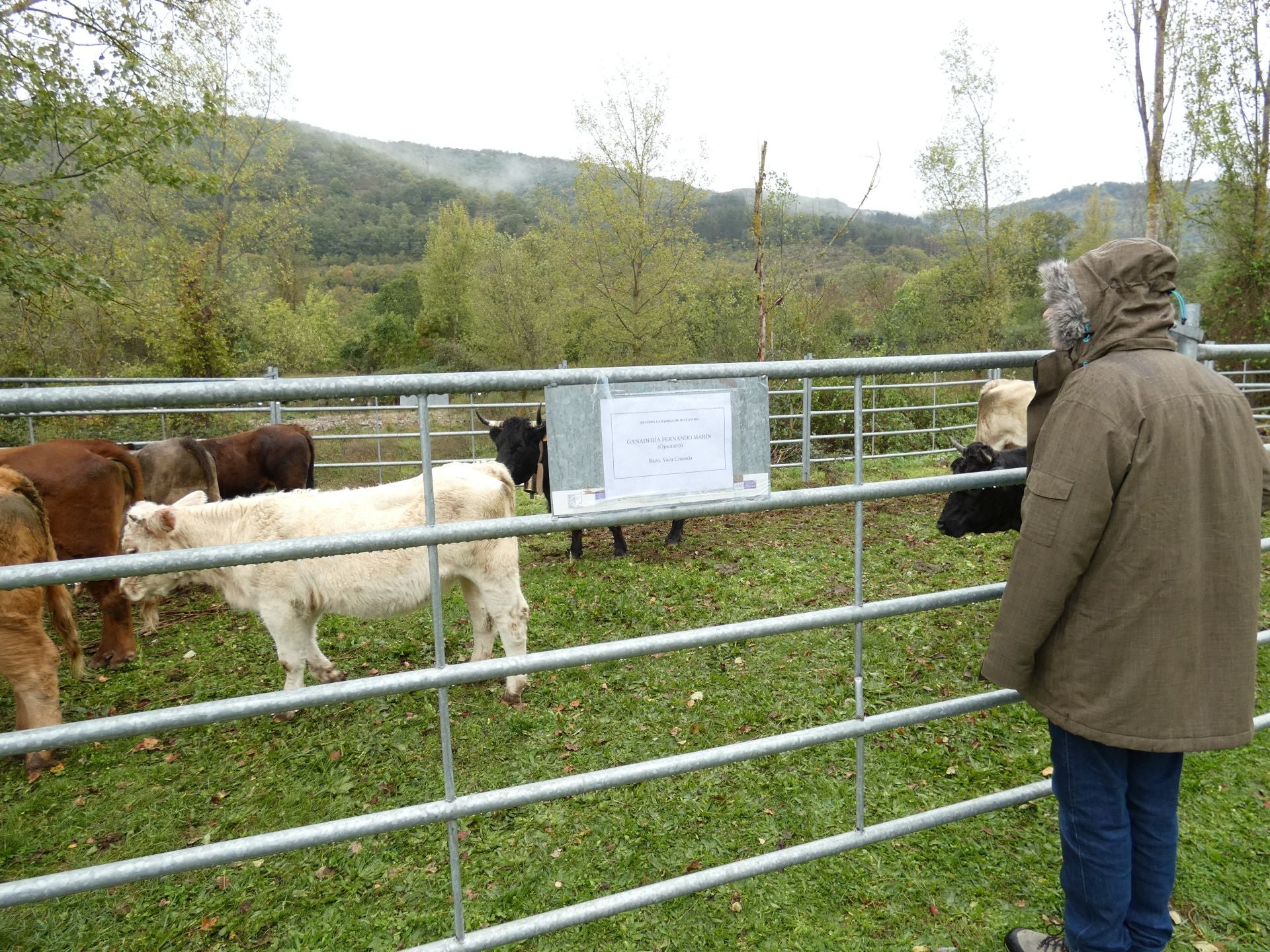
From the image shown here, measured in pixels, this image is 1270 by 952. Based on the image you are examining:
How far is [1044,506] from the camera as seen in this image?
5.54 feet

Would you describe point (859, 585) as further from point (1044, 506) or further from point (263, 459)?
point (263, 459)

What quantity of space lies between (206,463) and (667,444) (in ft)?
24.1

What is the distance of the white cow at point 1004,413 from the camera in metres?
8.48

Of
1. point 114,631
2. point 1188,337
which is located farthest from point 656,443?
point 114,631

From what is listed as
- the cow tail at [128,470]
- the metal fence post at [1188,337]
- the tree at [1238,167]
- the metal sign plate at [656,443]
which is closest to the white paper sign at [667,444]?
the metal sign plate at [656,443]

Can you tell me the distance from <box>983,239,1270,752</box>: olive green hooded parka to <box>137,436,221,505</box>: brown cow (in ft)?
25.0

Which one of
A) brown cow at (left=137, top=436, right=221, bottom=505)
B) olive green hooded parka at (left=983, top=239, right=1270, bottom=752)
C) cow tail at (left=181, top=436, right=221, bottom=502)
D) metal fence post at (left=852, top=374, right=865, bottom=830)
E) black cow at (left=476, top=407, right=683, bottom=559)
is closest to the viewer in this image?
olive green hooded parka at (left=983, top=239, right=1270, bottom=752)

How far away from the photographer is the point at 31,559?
12.3 ft

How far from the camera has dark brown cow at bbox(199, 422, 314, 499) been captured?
8008mm

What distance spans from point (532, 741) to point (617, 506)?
8.10 feet

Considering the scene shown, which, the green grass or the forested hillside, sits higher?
the forested hillside


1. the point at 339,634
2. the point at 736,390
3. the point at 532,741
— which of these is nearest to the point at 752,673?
the point at 532,741

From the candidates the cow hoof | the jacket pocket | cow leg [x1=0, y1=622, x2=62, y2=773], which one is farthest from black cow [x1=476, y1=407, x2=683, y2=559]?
the jacket pocket

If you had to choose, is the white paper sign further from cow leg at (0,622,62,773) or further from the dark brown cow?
the dark brown cow
